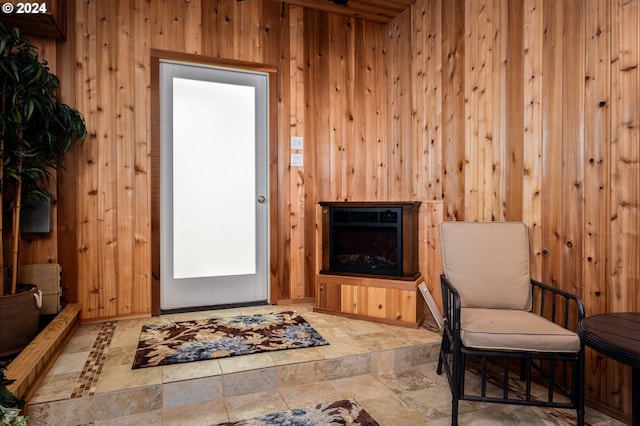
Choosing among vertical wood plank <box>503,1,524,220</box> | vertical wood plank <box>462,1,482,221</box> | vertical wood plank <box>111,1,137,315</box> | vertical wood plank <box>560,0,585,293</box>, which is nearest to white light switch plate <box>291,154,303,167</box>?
vertical wood plank <box>111,1,137,315</box>

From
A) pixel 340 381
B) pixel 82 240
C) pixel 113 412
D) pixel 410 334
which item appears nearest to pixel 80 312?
pixel 82 240

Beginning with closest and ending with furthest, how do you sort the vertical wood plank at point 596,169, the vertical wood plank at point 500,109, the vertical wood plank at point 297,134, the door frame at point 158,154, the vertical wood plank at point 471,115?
the vertical wood plank at point 596,169
the vertical wood plank at point 500,109
the vertical wood plank at point 471,115
the door frame at point 158,154
the vertical wood plank at point 297,134

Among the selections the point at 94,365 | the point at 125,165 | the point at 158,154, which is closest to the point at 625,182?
the point at 94,365

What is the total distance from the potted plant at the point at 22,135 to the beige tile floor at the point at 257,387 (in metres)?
0.44

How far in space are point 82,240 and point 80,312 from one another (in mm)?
580

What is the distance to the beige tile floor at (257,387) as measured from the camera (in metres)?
2.03

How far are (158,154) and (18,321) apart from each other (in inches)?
62.4

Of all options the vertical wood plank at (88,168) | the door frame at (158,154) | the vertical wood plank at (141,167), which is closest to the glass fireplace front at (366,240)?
the door frame at (158,154)

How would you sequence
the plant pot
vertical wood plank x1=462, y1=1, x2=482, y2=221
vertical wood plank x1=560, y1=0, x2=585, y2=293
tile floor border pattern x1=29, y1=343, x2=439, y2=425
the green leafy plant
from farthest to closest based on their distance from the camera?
vertical wood plank x1=462, y1=1, x2=482, y2=221 < the green leafy plant < the plant pot < vertical wood plank x1=560, y1=0, x2=585, y2=293 < tile floor border pattern x1=29, y1=343, x2=439, y2=425

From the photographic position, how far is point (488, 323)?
2.03m

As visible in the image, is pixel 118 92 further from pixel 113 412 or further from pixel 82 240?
pixel 113 412

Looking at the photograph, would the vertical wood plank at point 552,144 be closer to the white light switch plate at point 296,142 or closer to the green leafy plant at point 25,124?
the white light switch plate at point 296,142

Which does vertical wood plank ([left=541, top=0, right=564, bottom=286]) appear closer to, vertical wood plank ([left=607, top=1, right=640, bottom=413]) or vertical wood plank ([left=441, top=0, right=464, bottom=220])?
vertical wood plank ([left=607, top=1, right=640, bottom=413])

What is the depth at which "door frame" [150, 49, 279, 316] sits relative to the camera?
331cm
